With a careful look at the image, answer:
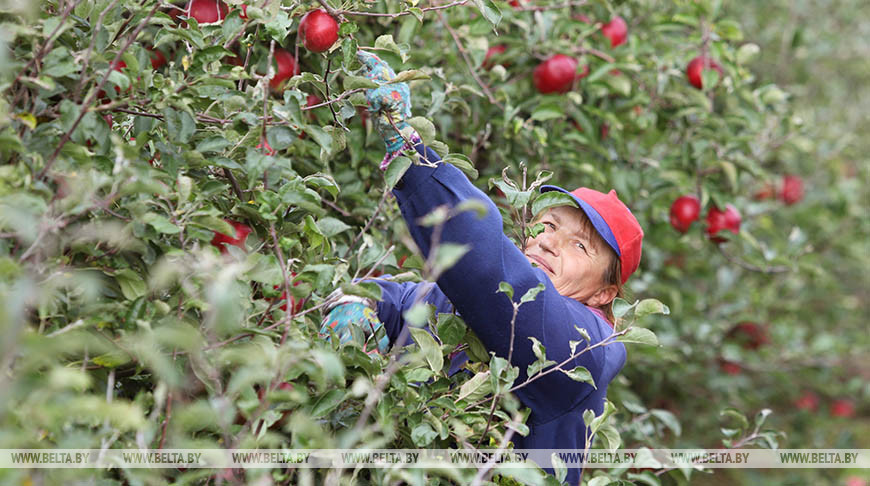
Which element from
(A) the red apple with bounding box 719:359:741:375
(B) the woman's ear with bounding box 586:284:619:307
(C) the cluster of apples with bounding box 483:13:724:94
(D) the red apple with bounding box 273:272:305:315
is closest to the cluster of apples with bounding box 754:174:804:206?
(A) the red apple with bounding box 719:359:741:375

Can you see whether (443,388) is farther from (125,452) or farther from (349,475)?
(125,452)

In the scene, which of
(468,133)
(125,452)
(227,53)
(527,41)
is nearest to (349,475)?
(125,452)

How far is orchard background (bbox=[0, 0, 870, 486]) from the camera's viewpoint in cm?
94

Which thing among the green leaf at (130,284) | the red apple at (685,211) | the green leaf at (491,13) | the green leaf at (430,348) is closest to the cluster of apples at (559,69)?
the red apple at (685,211)

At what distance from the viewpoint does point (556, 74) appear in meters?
2.26

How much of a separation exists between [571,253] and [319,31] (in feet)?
1.93

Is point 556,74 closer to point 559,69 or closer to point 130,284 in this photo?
point 559,69

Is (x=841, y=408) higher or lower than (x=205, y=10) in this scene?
lower

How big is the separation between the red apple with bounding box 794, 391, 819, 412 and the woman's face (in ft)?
9.71

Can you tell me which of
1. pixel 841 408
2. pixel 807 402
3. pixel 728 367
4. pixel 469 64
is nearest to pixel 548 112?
pixel 469 64

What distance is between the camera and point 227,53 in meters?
1.31

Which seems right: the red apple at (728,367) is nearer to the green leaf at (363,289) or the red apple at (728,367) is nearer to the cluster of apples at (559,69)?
the cluster of apples at (559,69)

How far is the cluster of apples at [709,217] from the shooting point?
8.16 feet

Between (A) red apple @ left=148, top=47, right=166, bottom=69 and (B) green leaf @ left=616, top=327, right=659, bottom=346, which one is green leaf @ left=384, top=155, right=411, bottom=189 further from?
(A) red apple @ left=148, top=47, right=166, bottom=69
